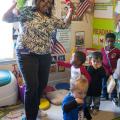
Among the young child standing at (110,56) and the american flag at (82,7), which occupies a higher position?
the american flag at (82,7)

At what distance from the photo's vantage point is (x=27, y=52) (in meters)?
1.95

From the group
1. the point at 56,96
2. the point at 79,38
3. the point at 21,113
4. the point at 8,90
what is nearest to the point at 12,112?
the point at 21,113

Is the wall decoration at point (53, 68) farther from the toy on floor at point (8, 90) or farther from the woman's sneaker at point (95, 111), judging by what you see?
the woman's sneaker at point (95, 111)

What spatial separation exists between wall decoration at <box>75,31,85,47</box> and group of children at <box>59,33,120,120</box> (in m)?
0.60

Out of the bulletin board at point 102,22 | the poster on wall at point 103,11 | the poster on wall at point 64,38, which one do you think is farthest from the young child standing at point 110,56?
the poster on wall at point 64,38

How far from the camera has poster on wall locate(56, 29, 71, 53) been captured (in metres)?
3.14

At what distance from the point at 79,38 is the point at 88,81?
119cm

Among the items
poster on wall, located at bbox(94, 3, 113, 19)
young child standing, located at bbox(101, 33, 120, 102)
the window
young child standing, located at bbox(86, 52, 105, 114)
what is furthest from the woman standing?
poster on wall, located at bbox(94, 3, 113, 19)

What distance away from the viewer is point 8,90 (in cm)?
248

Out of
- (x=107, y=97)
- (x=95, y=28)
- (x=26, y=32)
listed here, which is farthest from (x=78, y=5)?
(x=26, y=32)

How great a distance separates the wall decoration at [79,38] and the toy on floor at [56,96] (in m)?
0.75

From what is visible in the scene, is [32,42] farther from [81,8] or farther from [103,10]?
[103,10]

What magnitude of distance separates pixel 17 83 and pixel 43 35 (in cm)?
89

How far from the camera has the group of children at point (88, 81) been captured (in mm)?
1789
